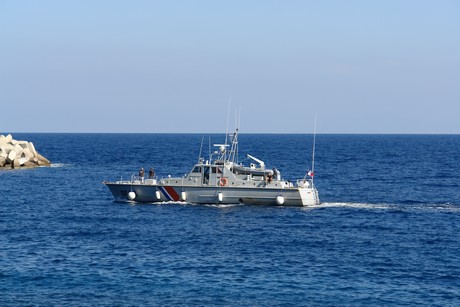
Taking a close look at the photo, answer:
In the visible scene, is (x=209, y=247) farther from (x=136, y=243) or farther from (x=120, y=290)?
(x=120, y=290)

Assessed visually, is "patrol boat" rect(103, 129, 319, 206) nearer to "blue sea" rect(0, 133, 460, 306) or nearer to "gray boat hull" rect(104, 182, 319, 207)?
"gray boat hull" rect(104, 182, 319, 207)

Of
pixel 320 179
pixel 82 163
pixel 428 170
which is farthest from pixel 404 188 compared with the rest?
pixel 82 163

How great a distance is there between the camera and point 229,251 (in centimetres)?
4462

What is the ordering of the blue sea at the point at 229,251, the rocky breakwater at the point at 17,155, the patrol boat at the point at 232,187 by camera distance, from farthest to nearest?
1. the rocky breakwater at the point at 17,155
2. the patrol boat at the point at 232,187
3. the blue sea at the point at 229,251

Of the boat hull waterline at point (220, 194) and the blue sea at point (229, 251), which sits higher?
the boat hull waterline at point (220, 194)

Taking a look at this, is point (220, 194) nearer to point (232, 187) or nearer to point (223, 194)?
point (223, 194)

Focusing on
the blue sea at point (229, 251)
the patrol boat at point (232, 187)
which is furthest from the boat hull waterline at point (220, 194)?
the blue sea at point (229, 251)

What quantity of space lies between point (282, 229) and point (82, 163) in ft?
253

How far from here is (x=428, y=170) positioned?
112938mm

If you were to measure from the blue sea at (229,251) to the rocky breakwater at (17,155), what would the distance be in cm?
3166

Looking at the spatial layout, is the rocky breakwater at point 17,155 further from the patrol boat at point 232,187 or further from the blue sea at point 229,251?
the patrol boat at point 232,187

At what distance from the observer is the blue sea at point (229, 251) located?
3512 centimetres

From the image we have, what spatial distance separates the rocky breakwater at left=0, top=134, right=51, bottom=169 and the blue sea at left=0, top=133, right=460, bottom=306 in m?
31.7

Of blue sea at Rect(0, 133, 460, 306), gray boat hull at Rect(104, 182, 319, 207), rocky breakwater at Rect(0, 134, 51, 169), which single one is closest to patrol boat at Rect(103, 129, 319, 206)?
gray boat hull at Rect(104, 182, 319, 207)
